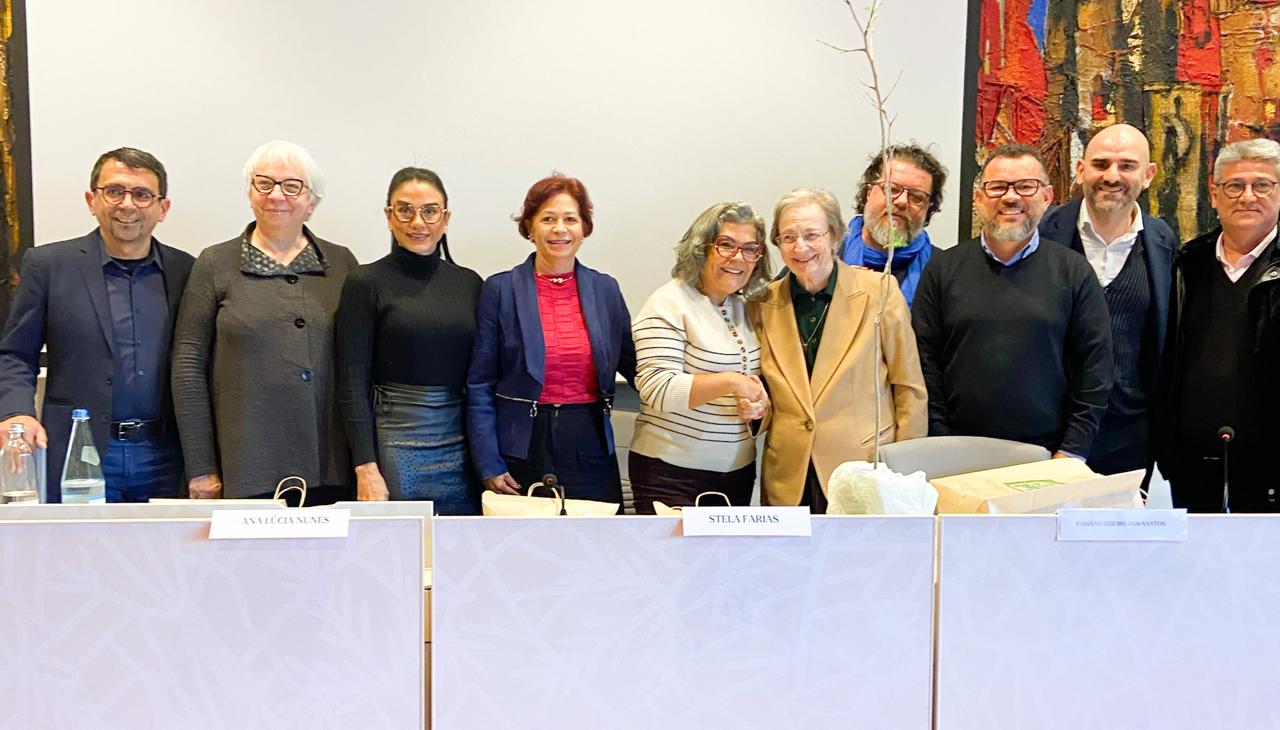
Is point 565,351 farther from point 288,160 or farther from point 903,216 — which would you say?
point 903,216

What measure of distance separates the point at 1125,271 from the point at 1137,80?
36.3 inches

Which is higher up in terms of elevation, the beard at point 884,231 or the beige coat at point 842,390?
the beard at point 884,231

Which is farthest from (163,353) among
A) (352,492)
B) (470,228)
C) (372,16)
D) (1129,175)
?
(1129,175)

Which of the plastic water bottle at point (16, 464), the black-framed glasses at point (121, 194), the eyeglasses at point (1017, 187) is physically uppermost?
the eyeglasses at point (1017, 187)

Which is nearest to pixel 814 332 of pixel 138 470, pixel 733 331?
pixel 733 331

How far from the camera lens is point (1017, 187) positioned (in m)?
2.50

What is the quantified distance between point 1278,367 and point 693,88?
1909mm

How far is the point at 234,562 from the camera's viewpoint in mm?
1285

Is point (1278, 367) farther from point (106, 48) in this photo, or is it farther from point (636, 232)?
point (106, 48)

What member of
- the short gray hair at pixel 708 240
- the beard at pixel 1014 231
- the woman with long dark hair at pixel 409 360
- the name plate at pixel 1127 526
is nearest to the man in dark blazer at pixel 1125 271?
the beard at pixel 1014 231

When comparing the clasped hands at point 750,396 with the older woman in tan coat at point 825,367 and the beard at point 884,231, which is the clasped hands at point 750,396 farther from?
the beard at point 884,231

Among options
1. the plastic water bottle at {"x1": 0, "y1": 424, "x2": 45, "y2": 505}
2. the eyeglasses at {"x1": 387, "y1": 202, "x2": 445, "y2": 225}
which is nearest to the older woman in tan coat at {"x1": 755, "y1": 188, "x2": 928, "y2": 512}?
the eyeglasses at {"x1": 387, "y1": 202, "x2": 445, "y2": 225}

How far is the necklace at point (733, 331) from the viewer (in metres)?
2.47

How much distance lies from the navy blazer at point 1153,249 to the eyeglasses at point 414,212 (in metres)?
1.78
